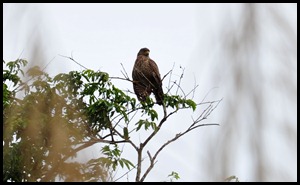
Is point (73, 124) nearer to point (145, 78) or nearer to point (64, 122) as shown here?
point (64, 122)

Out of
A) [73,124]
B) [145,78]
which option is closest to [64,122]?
[73,124]

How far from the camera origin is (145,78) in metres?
6.93

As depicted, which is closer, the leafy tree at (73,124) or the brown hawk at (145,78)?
the leafy tree at (73,124)

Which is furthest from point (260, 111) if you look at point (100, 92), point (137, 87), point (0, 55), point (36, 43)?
point (137, 87)

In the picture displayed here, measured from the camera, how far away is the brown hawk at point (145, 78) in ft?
20.7

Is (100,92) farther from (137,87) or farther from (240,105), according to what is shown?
(240,105)

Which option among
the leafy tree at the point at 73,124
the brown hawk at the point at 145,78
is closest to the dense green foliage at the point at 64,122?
the leafy tree at the point at 73,124

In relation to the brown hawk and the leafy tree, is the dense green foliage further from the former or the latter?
the brown hawk

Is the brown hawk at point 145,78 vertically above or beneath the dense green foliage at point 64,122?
above

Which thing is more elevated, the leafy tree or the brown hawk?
the brown hawk

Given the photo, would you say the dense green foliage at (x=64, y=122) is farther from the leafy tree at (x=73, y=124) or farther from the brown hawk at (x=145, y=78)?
the brown hawk at (x=145, y=78)

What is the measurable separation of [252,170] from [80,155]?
8.8 inches

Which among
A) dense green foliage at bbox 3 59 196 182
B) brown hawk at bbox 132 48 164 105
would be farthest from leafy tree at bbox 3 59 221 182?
brown hawk at bbox 132 48 164 105

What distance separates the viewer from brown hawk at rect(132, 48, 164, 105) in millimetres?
6323
